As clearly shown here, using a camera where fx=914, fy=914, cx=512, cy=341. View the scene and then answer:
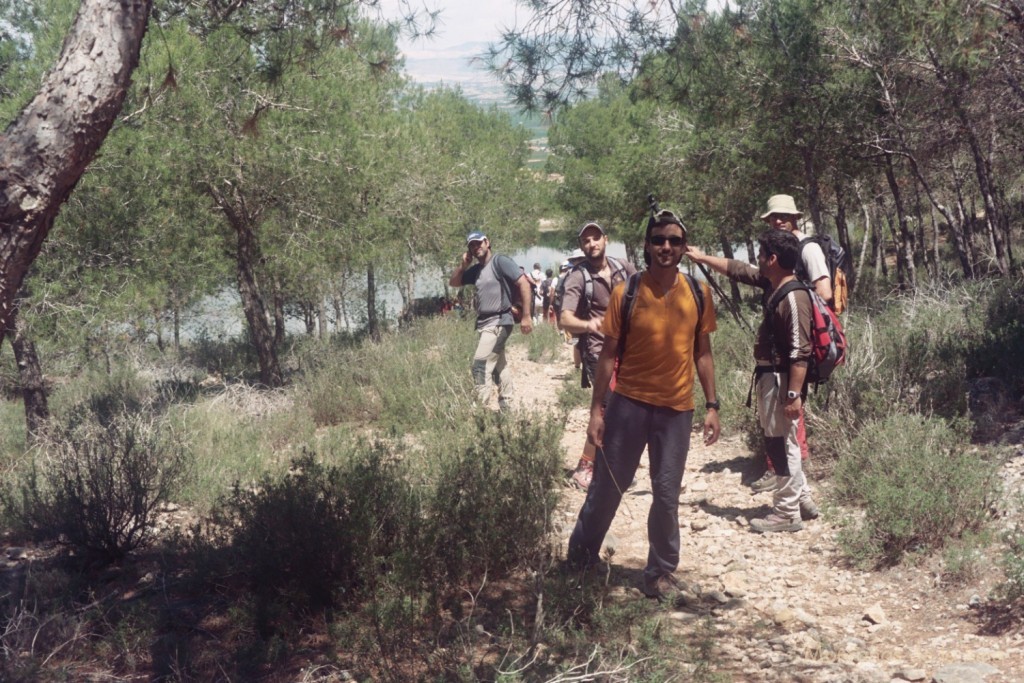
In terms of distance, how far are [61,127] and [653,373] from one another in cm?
257

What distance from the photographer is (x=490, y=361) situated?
7.99m

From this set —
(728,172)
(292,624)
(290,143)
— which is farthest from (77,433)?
(728,172)

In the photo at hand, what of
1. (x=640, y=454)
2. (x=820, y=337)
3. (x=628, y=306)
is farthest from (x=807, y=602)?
(x=628, y=306)

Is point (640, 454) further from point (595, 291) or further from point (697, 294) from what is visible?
point (595, 291)

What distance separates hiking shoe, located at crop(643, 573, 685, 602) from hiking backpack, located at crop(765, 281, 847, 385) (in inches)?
54.2

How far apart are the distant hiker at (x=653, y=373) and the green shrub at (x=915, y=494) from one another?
1.25 m

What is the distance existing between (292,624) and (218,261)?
9.03 meters

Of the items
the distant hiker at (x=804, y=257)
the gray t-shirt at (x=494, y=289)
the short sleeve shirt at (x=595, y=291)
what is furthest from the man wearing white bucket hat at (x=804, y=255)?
the gray t-shirt at (x=494, y=289)

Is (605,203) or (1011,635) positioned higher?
(605,203)

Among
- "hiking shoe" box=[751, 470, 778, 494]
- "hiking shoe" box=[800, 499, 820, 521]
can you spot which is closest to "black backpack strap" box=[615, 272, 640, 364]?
"hiking shoe" box=[800, 499, 820, 521]

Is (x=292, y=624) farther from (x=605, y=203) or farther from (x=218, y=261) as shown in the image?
(x=605, y=203)

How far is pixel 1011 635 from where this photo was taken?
3.87 m

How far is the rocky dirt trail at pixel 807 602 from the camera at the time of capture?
12.2ft

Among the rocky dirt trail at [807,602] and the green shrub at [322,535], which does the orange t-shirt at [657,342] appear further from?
the green shrub at [322,535]
